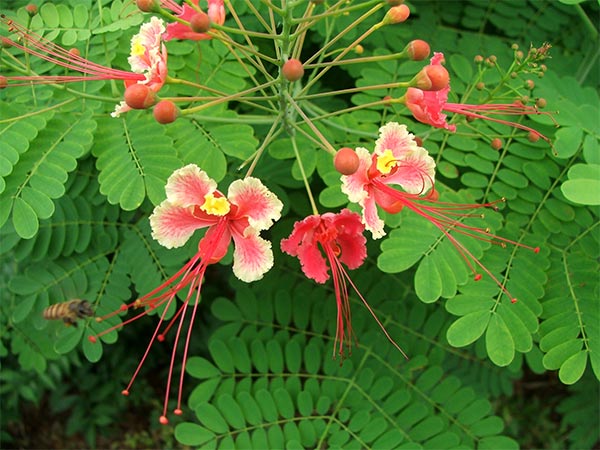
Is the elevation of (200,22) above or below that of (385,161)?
above

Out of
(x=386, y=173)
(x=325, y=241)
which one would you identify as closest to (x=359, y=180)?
(x=386, y=173)

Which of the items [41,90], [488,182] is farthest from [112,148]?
[488,182]

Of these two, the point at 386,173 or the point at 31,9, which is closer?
the point at 386,173

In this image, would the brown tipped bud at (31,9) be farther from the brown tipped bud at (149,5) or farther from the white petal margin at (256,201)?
the white petal margin at (256,201)

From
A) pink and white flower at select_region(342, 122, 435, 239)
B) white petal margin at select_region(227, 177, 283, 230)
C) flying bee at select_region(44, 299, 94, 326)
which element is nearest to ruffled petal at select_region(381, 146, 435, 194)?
pink and white flower at select_region(342, 122, 435, 239)

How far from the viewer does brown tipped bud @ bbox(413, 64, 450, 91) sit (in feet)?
5.06

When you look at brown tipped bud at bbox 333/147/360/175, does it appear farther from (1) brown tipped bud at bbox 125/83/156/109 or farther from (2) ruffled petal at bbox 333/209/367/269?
(1) brown tipped bud at bbox 125/83/156/109

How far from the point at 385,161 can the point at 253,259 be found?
42 cm

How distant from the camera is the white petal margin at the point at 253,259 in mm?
1533

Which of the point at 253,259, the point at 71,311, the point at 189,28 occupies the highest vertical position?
the point at 189,28

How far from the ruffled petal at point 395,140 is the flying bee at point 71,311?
1.20 metres

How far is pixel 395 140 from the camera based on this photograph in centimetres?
160

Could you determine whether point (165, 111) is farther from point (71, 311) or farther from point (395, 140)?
point (71, 311)

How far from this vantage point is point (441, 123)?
5.59 feet
